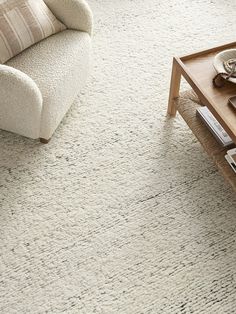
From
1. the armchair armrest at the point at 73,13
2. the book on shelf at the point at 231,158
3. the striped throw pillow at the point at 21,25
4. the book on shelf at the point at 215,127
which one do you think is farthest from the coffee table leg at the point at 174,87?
the striped throw pillow at the point at 21,25

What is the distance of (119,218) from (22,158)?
583 mm

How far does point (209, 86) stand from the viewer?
5.53ft

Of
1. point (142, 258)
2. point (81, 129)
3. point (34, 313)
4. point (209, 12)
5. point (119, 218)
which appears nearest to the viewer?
point (34, 313)

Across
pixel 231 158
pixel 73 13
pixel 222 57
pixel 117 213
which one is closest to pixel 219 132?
pixel 231 158

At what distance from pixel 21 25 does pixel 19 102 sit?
41cm

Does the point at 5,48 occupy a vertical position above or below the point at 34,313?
above

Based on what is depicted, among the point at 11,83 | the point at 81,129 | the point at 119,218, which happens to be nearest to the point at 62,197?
the point at 119,218

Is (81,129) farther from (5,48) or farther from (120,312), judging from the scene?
(120,312)

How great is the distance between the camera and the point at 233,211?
173cm

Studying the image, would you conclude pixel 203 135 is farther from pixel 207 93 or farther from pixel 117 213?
pixel 117 213

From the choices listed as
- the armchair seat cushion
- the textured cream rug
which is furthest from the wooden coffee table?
the armchair seat cushion

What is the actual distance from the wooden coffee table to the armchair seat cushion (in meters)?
0.49

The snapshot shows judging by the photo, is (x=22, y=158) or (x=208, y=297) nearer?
(x=208, y=297)

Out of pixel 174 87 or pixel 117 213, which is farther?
pixel 174 87
